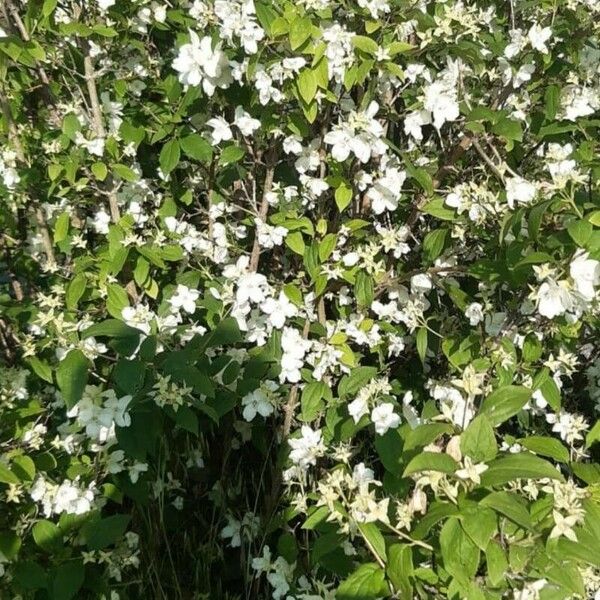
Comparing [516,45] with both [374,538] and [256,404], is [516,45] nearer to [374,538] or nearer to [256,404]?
[256,404]

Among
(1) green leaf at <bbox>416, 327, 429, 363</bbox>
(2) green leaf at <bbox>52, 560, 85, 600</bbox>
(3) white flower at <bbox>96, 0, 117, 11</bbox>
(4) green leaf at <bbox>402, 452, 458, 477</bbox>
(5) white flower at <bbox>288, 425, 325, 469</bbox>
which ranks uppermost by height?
(3) white flower at <bbox>96, 0, 117, 11</bbox>

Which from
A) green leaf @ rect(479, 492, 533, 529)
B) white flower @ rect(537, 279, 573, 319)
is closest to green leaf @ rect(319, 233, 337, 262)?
white flower @ rect(537, 279, 573, 319)

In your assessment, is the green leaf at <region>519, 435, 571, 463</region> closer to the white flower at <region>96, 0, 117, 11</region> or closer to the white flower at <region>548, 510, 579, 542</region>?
the white flower at <region>548, 510, 579, 542</region>

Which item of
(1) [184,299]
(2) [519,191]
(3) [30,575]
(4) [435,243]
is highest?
(2) [519,191]

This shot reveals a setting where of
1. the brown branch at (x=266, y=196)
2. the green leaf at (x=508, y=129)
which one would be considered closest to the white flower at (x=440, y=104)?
the green leaf at (x=508, y=129)

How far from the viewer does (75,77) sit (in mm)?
2234

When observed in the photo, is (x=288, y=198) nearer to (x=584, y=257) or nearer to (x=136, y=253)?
(x=136, y=253)

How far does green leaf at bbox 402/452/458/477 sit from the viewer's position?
123cm

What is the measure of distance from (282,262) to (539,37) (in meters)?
0.96

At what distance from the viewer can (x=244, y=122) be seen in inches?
77.1

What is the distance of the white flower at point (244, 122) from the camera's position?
6.41ft

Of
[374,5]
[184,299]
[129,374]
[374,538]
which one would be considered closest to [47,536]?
[129,374]

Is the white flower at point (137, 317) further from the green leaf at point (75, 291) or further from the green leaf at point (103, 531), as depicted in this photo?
the green leaf at point (103, 531)

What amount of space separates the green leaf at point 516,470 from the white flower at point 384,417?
0.57 metres
